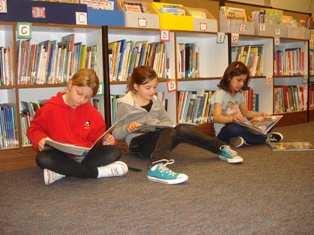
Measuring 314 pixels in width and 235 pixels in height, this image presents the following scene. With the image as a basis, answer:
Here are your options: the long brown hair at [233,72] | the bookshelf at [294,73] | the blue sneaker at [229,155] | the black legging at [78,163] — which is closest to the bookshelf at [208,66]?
the bookshelf at [294,73]

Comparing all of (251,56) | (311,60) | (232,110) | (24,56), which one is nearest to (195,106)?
(232,110)

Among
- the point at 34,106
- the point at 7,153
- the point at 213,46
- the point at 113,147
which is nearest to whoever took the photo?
the point at 113,147

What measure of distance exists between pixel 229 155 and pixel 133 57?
3.85 feet

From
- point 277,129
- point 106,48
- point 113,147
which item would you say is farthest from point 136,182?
point 277,129

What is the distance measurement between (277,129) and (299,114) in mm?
652

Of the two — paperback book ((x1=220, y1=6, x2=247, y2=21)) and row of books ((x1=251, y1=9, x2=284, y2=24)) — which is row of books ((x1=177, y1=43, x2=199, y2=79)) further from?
row of books ((x1=251, y1=9, x2=284, y2=24))

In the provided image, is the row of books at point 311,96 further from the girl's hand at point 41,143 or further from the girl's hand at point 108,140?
the girl's hand at point 41,143

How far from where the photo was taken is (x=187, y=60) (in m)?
3.58

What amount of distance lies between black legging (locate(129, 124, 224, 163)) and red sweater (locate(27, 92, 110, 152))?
1.28 ft

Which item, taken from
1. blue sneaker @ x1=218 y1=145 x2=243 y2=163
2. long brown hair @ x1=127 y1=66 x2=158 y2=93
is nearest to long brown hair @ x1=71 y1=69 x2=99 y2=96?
long brown hair @ x1=127 y1=66 x2=158 y2=93

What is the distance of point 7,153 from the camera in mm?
2619

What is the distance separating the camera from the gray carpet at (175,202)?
150cm

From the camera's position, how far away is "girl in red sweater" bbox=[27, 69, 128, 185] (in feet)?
7.05

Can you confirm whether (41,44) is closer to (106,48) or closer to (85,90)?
(106,48)
